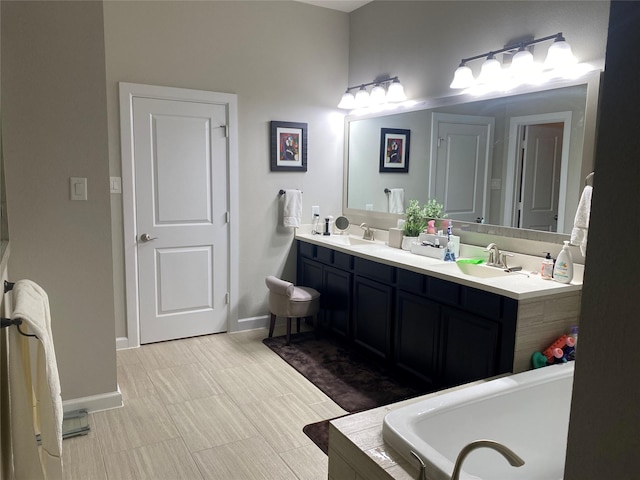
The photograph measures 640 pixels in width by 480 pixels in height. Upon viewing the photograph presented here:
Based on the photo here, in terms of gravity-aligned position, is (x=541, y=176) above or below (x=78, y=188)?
above

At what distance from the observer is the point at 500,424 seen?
81.9 inches

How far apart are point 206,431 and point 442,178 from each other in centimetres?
230

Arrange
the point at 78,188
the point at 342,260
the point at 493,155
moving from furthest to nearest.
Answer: the point at 342,260 → the point at 493,155 → the point at 78,188

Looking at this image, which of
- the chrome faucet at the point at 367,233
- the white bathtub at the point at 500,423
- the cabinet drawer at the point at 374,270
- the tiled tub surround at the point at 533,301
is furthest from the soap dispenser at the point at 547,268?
the chrome faucet at the point at 367,233

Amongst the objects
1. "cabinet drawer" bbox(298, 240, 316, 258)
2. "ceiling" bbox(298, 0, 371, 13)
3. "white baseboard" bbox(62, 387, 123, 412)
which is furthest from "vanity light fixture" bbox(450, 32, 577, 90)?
"white baseboard" bbox(62, 387, 123, 412)

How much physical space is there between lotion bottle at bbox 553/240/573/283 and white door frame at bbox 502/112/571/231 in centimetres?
24

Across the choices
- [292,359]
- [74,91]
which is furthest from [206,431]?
[74,91]

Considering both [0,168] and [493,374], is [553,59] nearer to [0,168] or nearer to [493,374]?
[493,374]

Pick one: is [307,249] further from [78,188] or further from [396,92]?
[78,188]

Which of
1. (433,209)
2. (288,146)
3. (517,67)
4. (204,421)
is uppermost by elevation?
(517,67)

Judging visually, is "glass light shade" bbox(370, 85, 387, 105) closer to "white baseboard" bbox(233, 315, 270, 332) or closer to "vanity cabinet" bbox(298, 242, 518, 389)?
"vanity cabinet" bbox(298, 242, 518, 389)

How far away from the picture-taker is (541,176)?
2896mm

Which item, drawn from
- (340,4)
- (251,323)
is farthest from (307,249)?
(340,4)

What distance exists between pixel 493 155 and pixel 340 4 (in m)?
2.04
